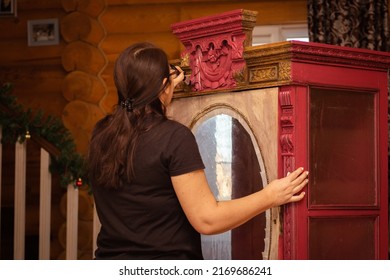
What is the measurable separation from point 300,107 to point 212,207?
0.53 m

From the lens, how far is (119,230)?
209 cm

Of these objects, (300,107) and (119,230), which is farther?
(300,107)

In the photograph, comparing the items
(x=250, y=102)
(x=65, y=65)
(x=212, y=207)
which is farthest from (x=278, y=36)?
(x=212, y=207)

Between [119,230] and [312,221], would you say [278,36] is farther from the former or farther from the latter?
[119,230]

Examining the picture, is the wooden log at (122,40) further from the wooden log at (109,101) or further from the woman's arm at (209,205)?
the woman's arm at (209,205)

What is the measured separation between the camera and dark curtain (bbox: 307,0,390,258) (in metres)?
4.90

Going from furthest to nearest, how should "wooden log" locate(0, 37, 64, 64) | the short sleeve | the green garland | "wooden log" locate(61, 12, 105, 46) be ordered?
"wooden log" locate(0, 37, 64, 64)
"wooden log" locate(61, 12, 105, 46)
the green garland
the short sleeve

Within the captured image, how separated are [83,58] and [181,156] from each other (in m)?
3.68

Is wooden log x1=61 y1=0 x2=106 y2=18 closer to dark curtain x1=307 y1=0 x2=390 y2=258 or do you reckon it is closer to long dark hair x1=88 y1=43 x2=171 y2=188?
dark curtain x1=307 y1=0 x2=390 y2=258

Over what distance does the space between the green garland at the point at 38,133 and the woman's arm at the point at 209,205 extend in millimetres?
2477

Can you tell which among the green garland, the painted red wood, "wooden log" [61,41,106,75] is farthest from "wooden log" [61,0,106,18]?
the painted red wood

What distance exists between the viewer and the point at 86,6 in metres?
5.58

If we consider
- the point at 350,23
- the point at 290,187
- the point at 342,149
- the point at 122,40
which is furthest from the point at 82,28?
the point at 290,187

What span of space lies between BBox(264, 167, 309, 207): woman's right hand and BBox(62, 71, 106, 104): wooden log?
3336 millimetres
